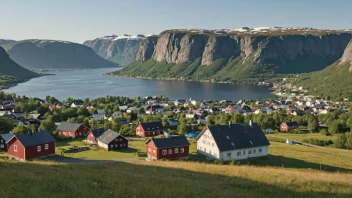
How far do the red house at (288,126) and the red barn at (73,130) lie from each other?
5039 cm

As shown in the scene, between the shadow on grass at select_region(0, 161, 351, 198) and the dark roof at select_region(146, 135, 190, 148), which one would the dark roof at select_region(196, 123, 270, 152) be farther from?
the shadow on grass at select_region(0, 161, 351, 198)

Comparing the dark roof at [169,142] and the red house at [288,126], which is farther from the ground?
the dark roof at [169,142]

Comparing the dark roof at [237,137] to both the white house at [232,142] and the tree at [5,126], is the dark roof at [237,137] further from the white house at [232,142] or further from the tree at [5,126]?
the tree at [5,126]

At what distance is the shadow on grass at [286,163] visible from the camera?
148 ft

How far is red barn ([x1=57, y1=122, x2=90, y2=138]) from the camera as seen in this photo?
70.1 m

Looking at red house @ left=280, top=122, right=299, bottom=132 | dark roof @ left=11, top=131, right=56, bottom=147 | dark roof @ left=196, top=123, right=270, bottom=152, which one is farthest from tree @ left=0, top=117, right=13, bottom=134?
red house @ left=280, top=122, right=299, bottom=132

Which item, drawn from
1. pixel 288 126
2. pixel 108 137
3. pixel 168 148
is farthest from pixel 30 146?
pixel 288 126

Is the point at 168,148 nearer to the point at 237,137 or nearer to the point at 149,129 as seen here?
the point at 237,137

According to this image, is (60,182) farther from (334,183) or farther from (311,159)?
(311,159)

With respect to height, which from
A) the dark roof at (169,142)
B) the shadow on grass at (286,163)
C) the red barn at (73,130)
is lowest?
the shadow on grass at (286,163)

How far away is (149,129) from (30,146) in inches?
1094

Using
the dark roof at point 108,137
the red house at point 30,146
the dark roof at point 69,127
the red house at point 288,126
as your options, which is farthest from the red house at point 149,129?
the red house at point 288,126

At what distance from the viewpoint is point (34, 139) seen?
164ft

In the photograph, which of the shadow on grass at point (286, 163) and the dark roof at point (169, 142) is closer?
the shadow on grass at point (286, 163)
